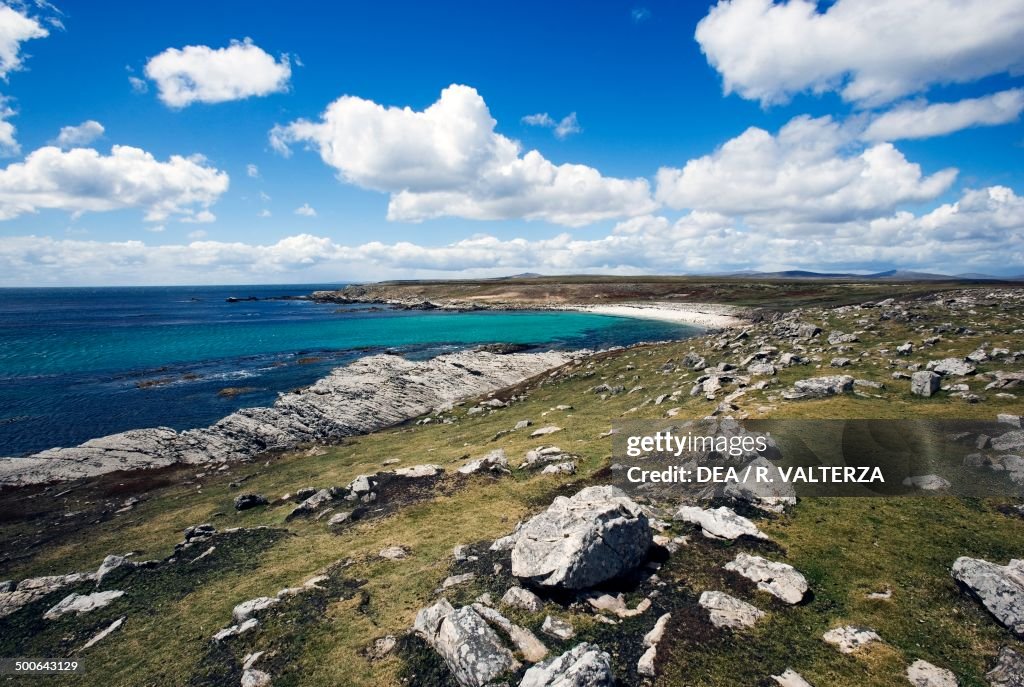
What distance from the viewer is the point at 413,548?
15.9 m

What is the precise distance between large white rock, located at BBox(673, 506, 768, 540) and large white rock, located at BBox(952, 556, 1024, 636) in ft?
13.8

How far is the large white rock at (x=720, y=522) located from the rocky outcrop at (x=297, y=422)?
108 feet

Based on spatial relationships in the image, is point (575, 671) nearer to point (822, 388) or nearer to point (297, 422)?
point (822, 388)

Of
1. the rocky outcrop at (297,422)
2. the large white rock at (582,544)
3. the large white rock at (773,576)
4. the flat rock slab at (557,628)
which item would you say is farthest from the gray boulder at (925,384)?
the rocky outcrop at (297,422)

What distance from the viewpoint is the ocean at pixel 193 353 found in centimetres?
4794

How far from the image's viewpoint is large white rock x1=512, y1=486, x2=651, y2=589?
38.4ft

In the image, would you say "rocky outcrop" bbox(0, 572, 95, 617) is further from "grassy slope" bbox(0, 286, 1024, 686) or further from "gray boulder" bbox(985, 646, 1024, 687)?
"gray boulder" bbox(985, 646, 1024, 687)

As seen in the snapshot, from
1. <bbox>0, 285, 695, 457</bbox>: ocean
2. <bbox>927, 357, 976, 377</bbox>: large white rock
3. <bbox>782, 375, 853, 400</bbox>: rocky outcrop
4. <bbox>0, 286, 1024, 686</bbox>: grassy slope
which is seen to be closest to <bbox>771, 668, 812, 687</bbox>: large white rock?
<bbox>0, 286, 1024, 686</bbox>: grassy slope

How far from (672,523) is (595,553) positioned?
4157 millimetres

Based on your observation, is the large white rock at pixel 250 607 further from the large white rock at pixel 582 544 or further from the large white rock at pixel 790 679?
the large white rock at pixel 790 679

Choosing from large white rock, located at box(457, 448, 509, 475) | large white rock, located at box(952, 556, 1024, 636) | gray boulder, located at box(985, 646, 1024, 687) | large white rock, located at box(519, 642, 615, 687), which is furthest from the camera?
large white rock, located at box(457, 448, 509, 475)

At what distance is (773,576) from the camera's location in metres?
11.8

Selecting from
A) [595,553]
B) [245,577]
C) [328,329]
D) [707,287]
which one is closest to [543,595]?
[595,553]

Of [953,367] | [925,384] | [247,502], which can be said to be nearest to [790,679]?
[925,384]
